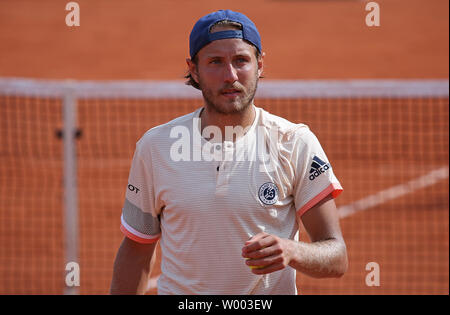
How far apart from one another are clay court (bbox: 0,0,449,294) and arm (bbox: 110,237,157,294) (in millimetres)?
4635

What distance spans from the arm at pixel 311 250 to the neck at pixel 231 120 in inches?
24.2

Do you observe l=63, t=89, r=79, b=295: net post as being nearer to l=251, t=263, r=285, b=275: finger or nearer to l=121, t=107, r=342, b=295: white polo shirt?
l=121, t=107, r=342, b=295: white polo shirt

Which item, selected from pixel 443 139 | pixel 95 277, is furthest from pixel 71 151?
pixel 443 139

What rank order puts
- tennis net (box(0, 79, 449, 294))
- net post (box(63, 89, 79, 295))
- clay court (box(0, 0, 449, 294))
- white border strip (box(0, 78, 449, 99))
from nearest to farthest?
net post (box(63, 89, 79, 295)), white border strip (box(0, 78, 449, 99)), tennis net (box(0, 79, 449, 294)), clay court (box(0, 0, 449, 294))

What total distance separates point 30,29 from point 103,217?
17.3 meters

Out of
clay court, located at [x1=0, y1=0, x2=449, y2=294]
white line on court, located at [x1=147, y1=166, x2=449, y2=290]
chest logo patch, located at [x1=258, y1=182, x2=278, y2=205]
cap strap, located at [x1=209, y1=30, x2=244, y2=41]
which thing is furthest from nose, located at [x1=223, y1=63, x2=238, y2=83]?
white line on court, located at [x1=147, y1=166, x2=449, y2=290]

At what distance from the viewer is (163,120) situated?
17109 mm

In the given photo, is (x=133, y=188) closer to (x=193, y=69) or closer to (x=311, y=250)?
(x=193, y=69)

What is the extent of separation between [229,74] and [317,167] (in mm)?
694

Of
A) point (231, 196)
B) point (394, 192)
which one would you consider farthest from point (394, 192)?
point (231, 196)

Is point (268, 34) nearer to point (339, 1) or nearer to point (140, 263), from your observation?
point (339, 1)

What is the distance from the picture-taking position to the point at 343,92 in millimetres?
8367

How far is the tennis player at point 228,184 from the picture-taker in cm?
379

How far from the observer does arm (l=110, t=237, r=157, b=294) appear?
416 centimetres
